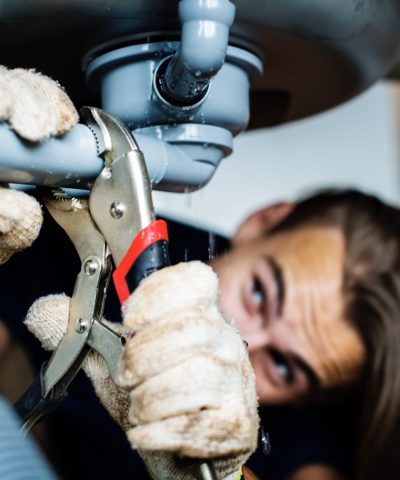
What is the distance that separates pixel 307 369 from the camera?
0.74m

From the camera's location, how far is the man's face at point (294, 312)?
2.32ft

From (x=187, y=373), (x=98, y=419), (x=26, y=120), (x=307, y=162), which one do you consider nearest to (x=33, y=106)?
(x=26, y=120)

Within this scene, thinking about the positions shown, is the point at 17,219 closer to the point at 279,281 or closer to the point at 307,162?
the point at 279,281

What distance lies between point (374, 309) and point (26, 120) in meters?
0.52

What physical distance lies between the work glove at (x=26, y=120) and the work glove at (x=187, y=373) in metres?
0.05

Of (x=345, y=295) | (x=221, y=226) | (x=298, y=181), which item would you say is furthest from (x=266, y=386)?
(x=298, y=181)

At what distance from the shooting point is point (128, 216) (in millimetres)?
282

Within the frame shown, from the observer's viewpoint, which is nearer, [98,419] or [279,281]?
[98,419]

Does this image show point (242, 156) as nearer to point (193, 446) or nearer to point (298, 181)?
point (298, 181)

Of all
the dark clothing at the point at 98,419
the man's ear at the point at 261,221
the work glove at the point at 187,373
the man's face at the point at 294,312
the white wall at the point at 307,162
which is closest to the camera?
the work glove at the point at 187,373

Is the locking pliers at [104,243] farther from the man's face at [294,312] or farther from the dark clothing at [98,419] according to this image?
the man's face at [294,312]

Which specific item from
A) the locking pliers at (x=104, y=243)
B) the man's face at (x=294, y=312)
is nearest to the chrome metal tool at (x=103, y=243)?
the locking pliers at (x=104, y=243)

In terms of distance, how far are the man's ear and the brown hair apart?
0.03 m

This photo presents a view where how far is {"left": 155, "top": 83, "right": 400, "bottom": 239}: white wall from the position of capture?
995 millimetres
